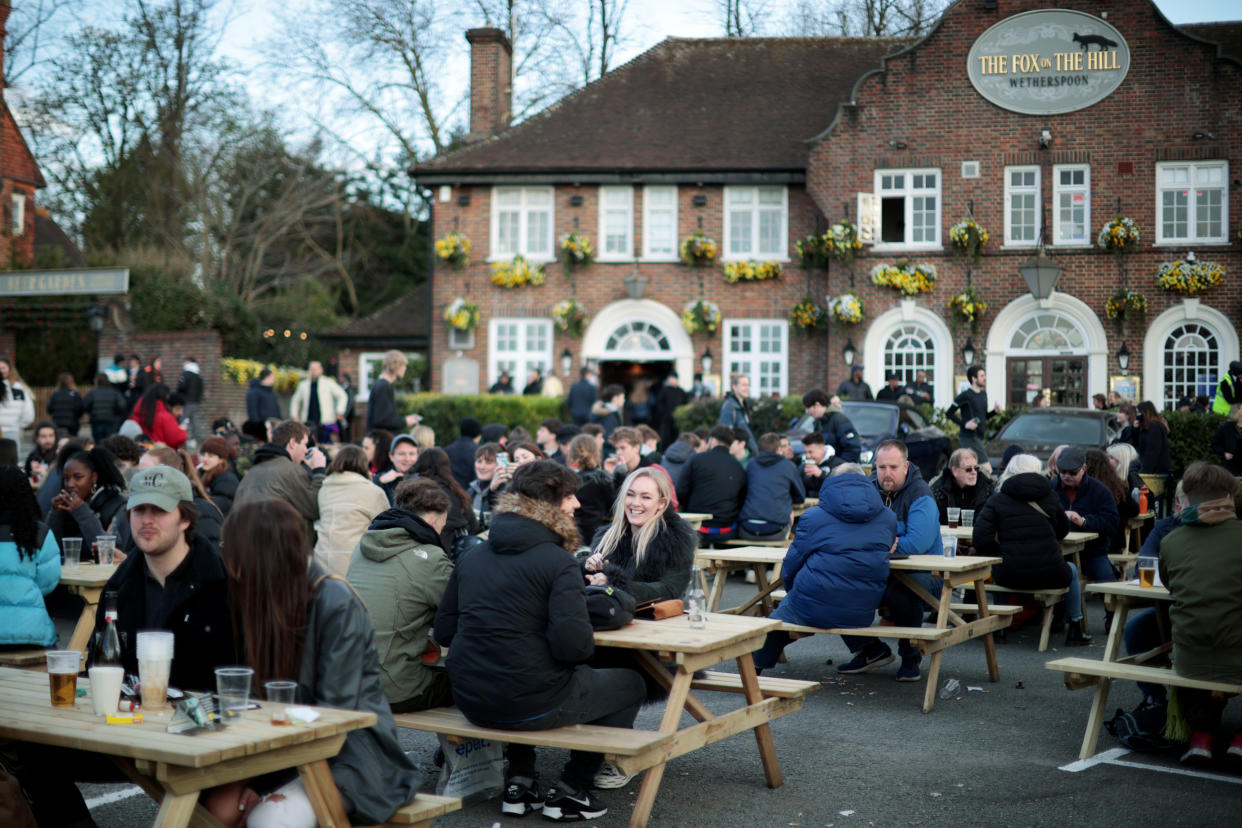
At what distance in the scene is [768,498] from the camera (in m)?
12.2

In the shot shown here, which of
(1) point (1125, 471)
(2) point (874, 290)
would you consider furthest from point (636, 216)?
(1) point (1125, 471)

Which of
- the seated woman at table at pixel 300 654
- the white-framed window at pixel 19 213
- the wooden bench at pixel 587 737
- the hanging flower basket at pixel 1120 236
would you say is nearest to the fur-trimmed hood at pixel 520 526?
the wooden bench at pixel 587 737

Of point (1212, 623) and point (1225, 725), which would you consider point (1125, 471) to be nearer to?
point (1225, 725)

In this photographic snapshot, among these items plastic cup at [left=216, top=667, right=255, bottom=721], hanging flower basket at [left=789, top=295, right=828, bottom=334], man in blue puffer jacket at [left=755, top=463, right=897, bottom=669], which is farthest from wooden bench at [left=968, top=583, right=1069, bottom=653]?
hanging flower basket at [left=789, top=295, right=828, bottom=334]

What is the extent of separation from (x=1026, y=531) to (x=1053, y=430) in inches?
374

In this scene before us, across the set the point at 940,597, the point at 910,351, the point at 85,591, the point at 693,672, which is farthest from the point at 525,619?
the point at 910,351

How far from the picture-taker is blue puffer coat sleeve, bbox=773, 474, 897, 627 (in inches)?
306

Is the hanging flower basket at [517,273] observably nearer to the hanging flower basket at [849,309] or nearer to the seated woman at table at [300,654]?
the hanging flower basket at [849,309]

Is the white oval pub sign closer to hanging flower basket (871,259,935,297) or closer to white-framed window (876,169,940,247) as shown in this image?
white-framed window (876,169,940,247)

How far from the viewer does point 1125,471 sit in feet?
39.4

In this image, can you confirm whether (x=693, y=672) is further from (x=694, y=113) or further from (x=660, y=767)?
(x=694, y=113)

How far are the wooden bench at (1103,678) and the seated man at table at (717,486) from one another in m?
5.69

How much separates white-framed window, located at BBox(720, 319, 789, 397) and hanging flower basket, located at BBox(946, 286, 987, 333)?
3.53m

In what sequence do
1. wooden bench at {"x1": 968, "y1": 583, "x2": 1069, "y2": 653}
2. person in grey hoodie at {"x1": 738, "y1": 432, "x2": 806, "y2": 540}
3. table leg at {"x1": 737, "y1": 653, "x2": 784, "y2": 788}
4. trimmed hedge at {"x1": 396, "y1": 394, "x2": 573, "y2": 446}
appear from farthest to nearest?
trimmed hedge at {"x1": 396, "y1": 394, "x2": 573, "y2": 446}, person in grey hoodie at {"x1": 738, "y1": 432, "x2": 806, "y2": 540}, wooden bench at {"x1": 968, "y1": 583, "x2": 1069, "y2": 653}, table leg at {"x1": 737, "y1": 653, "x2": 784, "y2": 788}
